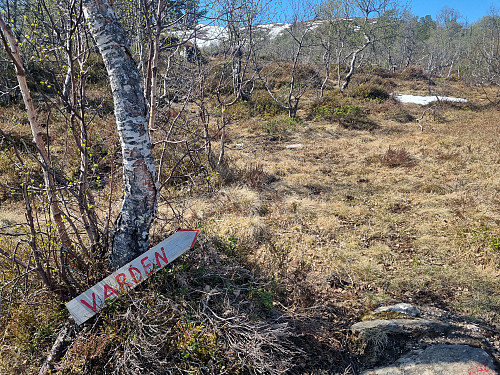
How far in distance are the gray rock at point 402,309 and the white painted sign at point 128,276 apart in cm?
189

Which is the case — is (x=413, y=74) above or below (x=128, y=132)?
above

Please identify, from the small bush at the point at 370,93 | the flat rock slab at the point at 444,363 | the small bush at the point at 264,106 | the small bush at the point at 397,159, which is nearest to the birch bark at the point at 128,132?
the flat rock slab at the point at 444,363

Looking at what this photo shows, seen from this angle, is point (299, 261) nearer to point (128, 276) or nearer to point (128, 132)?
point (128, 276)

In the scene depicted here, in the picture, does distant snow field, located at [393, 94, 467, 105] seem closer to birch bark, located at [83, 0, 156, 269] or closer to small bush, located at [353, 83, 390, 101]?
small bush, located at [353, 83, 390, 101]

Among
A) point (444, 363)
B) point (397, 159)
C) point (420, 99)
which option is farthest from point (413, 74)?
point (444, 363)

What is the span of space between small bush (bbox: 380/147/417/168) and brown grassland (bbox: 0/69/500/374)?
0.10 feet

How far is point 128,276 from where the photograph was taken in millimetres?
2242

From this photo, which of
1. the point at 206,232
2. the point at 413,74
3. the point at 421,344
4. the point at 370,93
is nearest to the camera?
the point at 421,344

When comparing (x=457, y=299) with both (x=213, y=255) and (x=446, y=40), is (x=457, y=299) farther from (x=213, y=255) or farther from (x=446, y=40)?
(x=446, y=40)

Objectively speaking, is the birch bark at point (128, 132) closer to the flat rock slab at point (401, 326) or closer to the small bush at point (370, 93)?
the flat rock slab at point (401, 326)

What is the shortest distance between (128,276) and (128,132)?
103 centimetres

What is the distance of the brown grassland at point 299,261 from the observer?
2.08m

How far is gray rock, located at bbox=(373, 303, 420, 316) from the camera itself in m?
2.80

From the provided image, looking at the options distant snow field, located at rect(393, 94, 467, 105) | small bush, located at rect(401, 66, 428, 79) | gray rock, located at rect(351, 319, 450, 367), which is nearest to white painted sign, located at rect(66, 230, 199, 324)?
gray rock, located at rect(351, 319, 450, 367)
